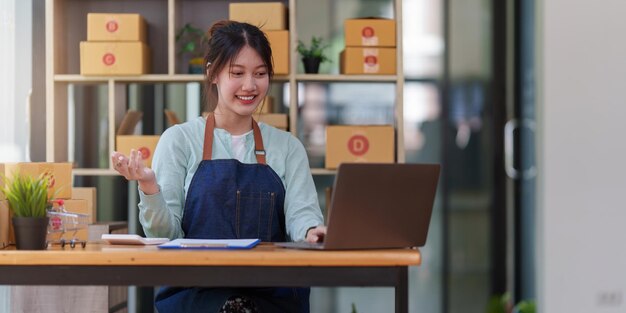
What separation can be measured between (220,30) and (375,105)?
2.75 m

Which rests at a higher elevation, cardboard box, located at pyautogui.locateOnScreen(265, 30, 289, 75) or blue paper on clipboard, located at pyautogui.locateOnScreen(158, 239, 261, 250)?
cardboard box, located at pyautogui.locateOnScreen(265, 30, 289, 75)

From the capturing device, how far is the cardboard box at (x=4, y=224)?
7.03ft

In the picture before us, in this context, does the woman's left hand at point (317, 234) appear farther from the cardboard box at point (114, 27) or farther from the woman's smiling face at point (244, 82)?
the cardboard box at point (114, 27)

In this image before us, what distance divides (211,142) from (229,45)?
0.28 meters

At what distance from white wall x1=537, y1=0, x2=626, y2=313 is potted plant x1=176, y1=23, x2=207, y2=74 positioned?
325 cm

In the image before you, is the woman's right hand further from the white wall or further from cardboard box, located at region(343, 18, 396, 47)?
cardboard box, located at region(343, 18, 396, 47)

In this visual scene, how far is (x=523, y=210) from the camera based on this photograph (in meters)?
5.41

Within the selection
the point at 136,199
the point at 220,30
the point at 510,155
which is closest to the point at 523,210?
the point at 510,155

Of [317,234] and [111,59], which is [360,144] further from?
[317,234]

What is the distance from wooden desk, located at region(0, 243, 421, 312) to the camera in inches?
74.6

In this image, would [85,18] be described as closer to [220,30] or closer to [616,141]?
[220,30]

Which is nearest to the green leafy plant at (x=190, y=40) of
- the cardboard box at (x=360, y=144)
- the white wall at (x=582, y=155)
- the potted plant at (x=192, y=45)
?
the potted plant at (x=192, y=45)

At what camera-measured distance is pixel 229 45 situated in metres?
2.60

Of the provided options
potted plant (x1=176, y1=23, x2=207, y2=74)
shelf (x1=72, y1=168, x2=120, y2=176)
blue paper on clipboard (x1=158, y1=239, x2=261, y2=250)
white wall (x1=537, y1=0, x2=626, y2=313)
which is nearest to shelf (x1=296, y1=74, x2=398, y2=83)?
potted plant (x1=176, y1=23, x2=207, y2=74)
